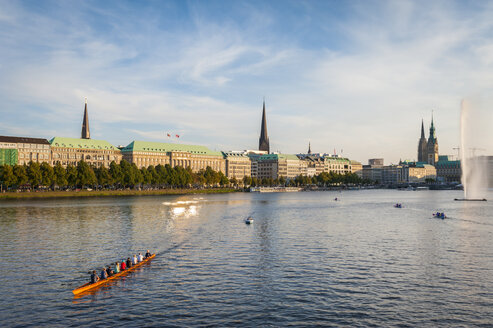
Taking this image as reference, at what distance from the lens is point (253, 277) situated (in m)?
44.0

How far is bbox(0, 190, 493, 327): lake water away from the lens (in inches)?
1320

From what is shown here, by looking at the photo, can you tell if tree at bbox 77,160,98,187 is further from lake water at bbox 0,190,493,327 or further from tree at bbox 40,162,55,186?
lake water at bbox 0,190,493,327

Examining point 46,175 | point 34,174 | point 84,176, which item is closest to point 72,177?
point 84,176

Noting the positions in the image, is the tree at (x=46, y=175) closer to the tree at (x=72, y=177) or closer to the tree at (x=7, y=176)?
the tree at (x=72, y=177)

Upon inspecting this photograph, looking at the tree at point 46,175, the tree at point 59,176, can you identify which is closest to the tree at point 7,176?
the tree at point 46,175

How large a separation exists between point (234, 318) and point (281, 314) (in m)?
3.55

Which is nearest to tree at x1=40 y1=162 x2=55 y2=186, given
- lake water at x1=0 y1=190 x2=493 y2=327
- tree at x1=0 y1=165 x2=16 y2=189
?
tree at x1=0 y1=165 x2=16 y2=189

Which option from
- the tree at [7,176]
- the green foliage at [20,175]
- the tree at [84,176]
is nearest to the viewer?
the tree at [7,176]

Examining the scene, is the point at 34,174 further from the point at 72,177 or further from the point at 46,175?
the point at 72,177

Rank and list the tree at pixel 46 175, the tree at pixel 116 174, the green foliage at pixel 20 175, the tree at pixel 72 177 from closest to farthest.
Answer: the green foliage at pixel 20 175 → the tree at pixel 46 175 → the tree at pixel 72 177 → the tree at pixel 116 174

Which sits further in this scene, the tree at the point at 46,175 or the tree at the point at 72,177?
the tree at the point at 72,177

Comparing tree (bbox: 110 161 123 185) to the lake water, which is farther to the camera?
tree (bbox: 110 161 123 185)

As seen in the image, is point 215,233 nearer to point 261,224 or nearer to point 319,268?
point 261,224

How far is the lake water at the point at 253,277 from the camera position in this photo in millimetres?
33531
